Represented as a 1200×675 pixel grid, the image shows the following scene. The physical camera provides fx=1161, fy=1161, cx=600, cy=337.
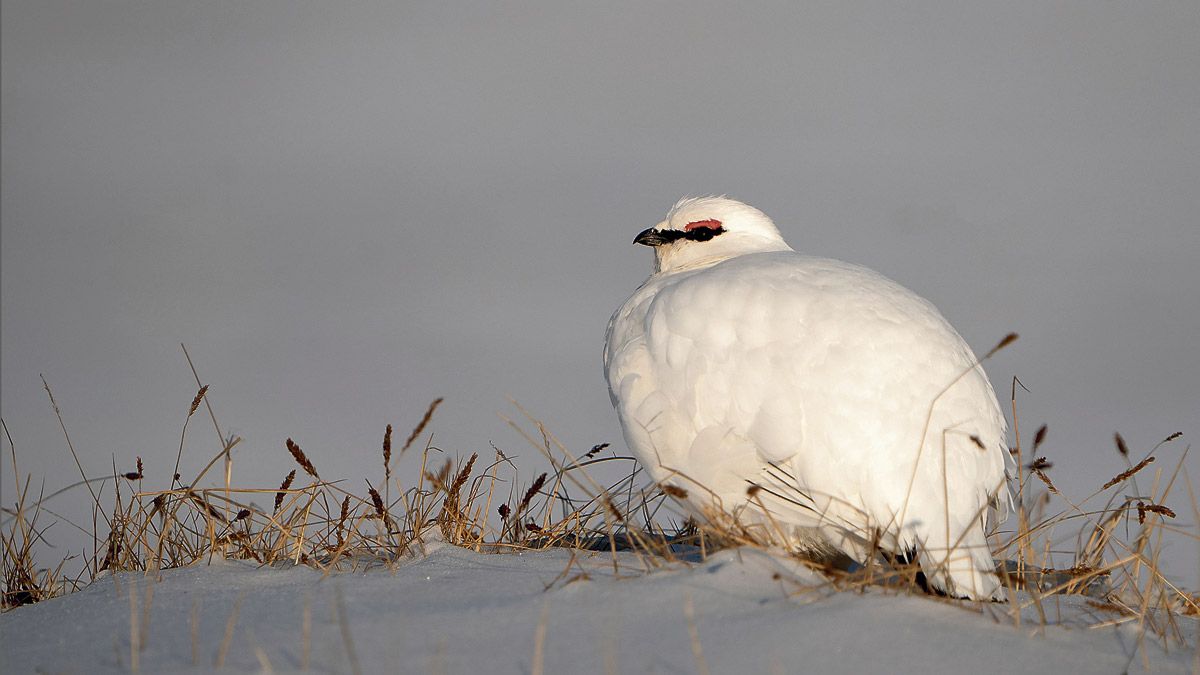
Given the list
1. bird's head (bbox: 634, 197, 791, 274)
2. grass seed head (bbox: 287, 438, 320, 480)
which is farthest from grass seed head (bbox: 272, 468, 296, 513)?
bird's head (bbox: 634, 197, 791, 274)

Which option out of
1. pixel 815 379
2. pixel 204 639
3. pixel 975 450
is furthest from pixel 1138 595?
pixel 204 639

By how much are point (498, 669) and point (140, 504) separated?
2.83 m

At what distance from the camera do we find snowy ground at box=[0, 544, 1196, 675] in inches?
132

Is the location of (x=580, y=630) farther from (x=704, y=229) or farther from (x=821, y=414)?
(x=704, y=229)

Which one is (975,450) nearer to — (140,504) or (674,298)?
(674,298)

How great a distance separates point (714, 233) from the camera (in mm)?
6906

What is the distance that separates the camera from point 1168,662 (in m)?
3.79

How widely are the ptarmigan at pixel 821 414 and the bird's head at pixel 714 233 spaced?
1.43 metres

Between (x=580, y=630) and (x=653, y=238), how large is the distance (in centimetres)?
386

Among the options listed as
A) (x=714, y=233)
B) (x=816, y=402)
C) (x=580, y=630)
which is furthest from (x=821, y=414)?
(x=714, y=233)

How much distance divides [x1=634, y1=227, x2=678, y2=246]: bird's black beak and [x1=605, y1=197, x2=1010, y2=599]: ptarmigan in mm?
1768

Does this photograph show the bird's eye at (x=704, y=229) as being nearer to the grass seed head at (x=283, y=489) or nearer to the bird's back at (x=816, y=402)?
the bird's back at (x=816, y=402)

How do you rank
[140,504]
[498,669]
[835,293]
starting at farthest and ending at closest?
[140,504], [835,293], [498,669]

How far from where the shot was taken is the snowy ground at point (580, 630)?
335cm
